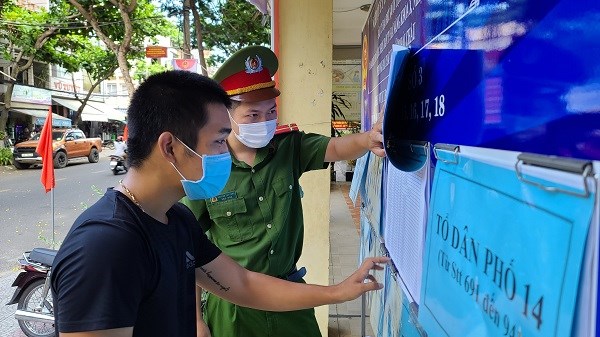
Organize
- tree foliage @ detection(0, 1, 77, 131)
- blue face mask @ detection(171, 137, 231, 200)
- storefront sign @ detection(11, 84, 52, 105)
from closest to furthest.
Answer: blue face mask @ detection(171, 137, 231, 200)
tree foliage @ detection(0, 1, 77, 131)
storefront sign @ detection(11, 84, 52, 105)

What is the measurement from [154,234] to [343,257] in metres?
5.12

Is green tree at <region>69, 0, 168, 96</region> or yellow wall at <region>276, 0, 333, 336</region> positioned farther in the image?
green tree at <region>69, 0, 168, 96</region>

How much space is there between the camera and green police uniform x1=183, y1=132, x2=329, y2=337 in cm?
199

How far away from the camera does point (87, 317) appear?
0.98 m

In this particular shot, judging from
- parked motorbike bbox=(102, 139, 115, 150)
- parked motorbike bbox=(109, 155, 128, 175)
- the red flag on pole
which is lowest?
parked motorbike bbox=(102, 139, 115, 150)

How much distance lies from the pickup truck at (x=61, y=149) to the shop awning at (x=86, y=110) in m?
10.3

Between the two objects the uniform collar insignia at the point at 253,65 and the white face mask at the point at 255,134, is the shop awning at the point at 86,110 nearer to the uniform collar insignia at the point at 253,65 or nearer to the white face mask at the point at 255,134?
the uniform collar insignia at the point at 253,65

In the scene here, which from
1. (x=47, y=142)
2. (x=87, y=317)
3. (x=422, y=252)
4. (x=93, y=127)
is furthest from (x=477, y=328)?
(x=93, y=127)

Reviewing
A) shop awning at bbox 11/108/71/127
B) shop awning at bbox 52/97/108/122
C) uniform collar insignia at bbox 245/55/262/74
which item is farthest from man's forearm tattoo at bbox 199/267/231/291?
shop awning at bbox 52/97/108/122

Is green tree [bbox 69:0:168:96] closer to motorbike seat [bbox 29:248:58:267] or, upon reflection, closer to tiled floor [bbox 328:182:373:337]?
motorbike seat [bbox 29:248:58:267]

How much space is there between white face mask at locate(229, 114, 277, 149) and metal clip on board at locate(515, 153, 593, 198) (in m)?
1.47

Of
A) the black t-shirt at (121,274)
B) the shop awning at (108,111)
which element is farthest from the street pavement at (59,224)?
the shop awning at (108,111)

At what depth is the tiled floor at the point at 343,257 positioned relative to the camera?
3939mm

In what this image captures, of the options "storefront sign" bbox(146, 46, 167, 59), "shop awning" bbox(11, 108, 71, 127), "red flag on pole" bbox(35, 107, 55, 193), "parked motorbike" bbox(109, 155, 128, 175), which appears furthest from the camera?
"shop awning" bbox(11, 108, 71, 127)
